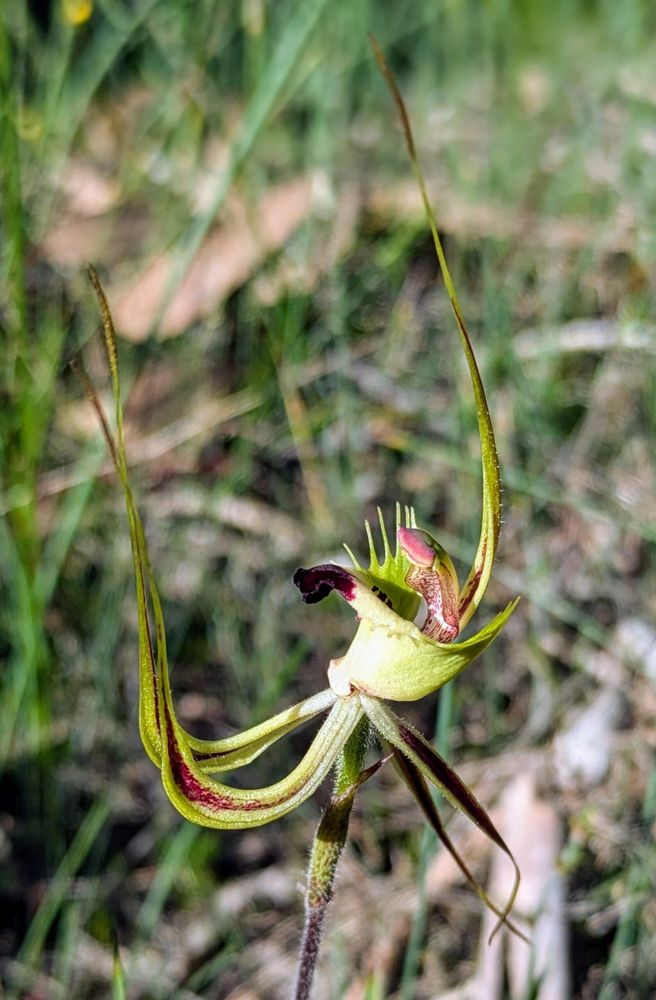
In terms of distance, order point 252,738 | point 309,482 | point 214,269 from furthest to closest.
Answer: point 214,269 < point 309,482 < point 252,738

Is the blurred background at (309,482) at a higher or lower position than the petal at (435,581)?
lower

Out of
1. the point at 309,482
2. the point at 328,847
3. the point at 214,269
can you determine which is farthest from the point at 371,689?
the point at 214,269

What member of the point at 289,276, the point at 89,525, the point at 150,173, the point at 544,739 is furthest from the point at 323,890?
the point at 150,173

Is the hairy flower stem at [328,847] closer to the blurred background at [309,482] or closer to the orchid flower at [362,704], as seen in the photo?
the orchid flower at [362,704]

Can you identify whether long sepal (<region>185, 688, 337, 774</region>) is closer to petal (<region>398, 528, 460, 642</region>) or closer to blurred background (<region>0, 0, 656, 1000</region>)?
petal (<region>398, 528, 460, 642</region>)

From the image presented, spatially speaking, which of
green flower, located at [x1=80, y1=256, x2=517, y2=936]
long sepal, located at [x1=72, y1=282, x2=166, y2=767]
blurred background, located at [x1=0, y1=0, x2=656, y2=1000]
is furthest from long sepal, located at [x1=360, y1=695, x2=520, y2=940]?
blurred background, located at [x1=0, y1=0, x2=656, y2=1000]

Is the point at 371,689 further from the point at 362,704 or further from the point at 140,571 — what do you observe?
the point at 140,571

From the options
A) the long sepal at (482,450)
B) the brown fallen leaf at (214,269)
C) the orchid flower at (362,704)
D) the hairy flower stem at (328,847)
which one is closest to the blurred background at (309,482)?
the brown fallen leaf at (214,269)
